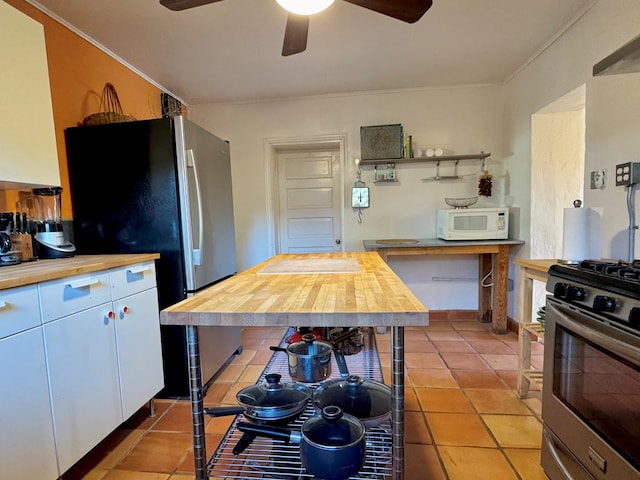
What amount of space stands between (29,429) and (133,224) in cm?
114

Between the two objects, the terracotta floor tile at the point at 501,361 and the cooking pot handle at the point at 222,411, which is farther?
the terracotta floor tile at the point at 501,361

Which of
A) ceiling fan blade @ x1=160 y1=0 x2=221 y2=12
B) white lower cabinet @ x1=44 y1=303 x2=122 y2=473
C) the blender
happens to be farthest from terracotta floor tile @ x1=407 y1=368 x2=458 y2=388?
ceiling fan blade @ x1=160 y1=0 x2=221 y2=12

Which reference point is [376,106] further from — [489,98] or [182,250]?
[182,250]

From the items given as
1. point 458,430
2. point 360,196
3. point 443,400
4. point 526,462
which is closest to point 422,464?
point 458,430

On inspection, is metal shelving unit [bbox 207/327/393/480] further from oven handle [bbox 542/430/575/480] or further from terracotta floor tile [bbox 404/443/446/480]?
oven handle [bbox 542/430/575/480]

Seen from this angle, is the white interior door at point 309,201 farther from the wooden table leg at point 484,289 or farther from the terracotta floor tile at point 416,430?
the terracotta floor tile at point 416,430

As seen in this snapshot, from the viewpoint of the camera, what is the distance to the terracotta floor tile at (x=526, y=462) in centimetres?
137

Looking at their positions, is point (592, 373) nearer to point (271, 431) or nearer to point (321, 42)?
point (271, 431)

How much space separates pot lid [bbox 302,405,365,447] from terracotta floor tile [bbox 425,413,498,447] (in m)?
0.92

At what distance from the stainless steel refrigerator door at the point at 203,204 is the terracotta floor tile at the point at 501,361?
2.08 metres

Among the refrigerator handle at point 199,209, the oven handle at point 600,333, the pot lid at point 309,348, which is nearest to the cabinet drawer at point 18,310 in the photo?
the refrigerator handle at point 199,209

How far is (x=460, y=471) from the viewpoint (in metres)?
1.40

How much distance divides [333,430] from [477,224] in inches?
101

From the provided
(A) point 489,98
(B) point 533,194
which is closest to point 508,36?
(A) point 489,98
